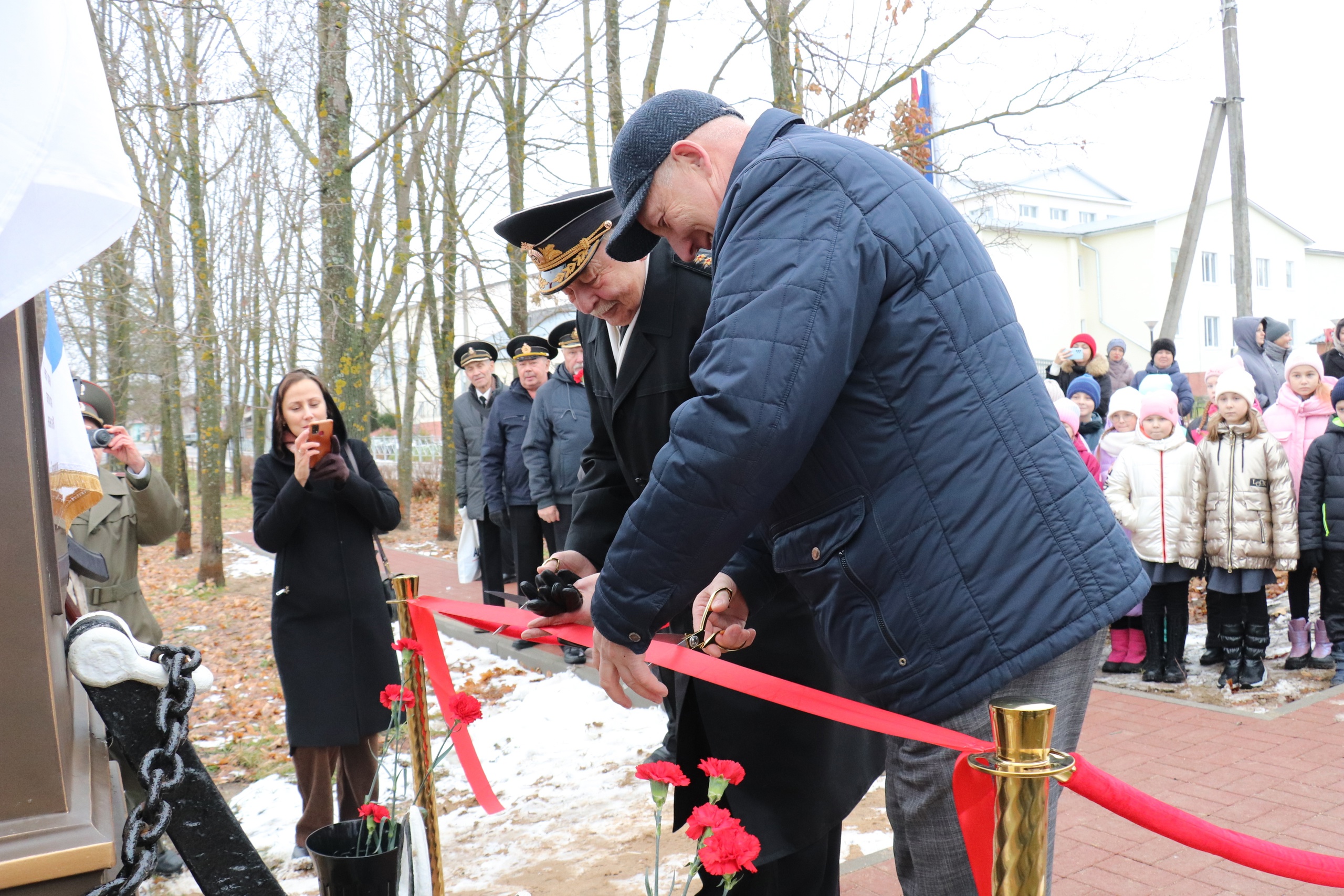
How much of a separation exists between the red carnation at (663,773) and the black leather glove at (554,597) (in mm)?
583

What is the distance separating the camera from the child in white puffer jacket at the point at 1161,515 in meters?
6.58

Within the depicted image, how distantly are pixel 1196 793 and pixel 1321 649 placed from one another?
10.2ft

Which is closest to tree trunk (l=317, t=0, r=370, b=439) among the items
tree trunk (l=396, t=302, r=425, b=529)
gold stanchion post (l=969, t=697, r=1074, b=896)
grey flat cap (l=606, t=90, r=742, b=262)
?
grey flat cap (l=606, t=90, r=742, b=262)

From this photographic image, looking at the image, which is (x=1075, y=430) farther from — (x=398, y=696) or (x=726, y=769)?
(x=726, y=769)

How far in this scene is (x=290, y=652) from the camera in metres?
4.26

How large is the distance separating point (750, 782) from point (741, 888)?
1.03 feet

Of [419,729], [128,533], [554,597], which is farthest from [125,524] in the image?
[554,597]

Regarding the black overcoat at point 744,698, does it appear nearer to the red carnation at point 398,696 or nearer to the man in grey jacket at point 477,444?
the red carnation at point 398,696

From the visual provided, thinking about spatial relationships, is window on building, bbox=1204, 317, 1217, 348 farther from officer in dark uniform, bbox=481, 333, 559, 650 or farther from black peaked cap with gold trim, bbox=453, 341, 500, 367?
officer in dark uniform, bbox=481, 333, 559, 650

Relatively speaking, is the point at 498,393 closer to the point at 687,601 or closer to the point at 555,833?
the point at 555,833

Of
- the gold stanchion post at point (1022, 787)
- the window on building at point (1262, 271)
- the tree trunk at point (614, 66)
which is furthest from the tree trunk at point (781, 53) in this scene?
the window on building at point (1262, 271)

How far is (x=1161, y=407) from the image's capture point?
6.79 m

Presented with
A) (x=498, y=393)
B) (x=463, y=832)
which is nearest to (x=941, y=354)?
(x=463, y=832)

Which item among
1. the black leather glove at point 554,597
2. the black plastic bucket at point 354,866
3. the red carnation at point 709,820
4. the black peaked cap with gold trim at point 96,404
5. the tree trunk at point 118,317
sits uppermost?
the tree trunk at point 118,317
